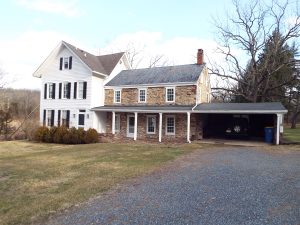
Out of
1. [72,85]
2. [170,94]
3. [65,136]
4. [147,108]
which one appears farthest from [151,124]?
[72,85]

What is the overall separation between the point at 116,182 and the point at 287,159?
8.15 meters

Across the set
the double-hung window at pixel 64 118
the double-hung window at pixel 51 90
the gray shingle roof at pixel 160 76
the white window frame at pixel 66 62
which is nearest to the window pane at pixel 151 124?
the gray shingle roof at pixel 160 76

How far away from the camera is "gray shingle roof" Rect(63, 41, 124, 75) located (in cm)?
2508

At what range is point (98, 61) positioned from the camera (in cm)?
2855

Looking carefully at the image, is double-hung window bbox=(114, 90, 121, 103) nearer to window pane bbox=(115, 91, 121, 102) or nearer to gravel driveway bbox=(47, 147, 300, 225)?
window pane bbox=(115, 91, 121, 102)

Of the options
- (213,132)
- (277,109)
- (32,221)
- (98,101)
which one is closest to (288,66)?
(213,132)

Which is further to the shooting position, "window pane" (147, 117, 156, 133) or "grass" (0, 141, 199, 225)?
"window pane" (147, 117, 156, 133)

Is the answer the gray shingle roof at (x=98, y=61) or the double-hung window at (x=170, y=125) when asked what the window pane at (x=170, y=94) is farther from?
the gray shingle roof at (x=98, y=61)

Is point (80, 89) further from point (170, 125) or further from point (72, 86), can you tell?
point (170, 125)

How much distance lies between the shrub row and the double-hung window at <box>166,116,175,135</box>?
5835 millimetres

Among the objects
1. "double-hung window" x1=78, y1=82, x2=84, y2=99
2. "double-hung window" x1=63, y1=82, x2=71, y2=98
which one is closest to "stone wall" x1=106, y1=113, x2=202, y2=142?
"double-hung window" x1=78, y1=82, x2=84, y2=99

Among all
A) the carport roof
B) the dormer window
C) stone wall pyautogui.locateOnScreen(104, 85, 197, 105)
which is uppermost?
the dormer window

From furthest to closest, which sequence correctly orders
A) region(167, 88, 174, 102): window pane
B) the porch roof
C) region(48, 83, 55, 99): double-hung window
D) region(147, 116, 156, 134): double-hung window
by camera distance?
region(48, 83, 55, 99): double-hung window < region(147, 116, 156, 134): double-hung window < region(167, 88, 174, 102): window pane < the porch roof

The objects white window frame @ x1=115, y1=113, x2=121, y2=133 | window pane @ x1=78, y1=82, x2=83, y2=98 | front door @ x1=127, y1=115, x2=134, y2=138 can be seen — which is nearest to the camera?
front door @ x1=127, y1=115, x2=134, y2=138
